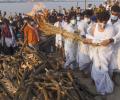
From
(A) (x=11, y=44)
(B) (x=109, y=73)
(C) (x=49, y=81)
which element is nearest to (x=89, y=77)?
(B) (x=109, y=73)

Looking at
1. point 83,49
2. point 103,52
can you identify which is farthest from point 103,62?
point 83,49

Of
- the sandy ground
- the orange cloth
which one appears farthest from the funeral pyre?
the orange cloth

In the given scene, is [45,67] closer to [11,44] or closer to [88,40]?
[88,40]

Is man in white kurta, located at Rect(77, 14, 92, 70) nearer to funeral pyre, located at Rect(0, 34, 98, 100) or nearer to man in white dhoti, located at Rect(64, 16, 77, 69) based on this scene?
man in white dhoti, located at Rect(64, 16, 77, 69)

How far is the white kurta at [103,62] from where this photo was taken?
11258mm

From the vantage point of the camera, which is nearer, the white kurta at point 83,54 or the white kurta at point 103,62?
the white kurta at point 103,62

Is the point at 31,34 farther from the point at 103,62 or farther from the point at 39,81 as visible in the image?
the point at 39,81

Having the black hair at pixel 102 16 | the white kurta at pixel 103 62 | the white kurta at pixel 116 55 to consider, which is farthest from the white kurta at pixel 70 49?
the black hair at pixel 102 16

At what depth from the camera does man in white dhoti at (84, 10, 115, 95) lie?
36.8 ft

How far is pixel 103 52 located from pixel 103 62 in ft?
0.74

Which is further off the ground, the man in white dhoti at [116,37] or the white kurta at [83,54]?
the man in white dhoti at [116,37]

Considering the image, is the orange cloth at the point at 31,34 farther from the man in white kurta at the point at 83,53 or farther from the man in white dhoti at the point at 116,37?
the man in white dhoti at the point at 116,37

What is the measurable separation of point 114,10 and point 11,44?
7350mm

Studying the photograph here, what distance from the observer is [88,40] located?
1163 centimetres
